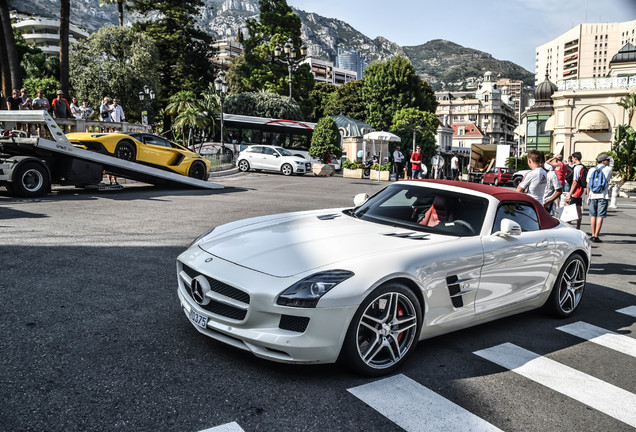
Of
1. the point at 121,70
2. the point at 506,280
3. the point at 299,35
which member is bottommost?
the point at 506,280

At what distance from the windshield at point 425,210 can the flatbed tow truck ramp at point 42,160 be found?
32.7 feet

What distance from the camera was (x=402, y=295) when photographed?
3.71 meters

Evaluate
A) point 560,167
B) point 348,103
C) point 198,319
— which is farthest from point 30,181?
point 348,103

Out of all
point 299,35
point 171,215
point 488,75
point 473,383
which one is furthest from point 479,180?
point 488,75

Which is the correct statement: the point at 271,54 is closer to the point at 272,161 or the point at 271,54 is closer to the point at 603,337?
the point at 272,161

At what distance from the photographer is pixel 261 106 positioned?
154ft

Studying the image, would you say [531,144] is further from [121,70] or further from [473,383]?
[473,383]

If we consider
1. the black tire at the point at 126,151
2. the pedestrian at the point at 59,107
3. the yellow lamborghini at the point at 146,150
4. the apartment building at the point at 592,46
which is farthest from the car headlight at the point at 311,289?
the apartment building at the point at 592,46

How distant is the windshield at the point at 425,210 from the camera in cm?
473

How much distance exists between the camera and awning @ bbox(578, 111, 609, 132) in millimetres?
53406

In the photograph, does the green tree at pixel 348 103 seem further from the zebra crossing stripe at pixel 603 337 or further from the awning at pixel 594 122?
the zebra crossing stripe at pixel 603 337

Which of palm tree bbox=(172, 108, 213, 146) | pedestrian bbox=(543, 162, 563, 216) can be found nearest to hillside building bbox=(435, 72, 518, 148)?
palm tree bbox=(172, 108, 213, 146)

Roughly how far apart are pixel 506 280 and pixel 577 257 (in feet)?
4.94

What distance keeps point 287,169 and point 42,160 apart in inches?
685
